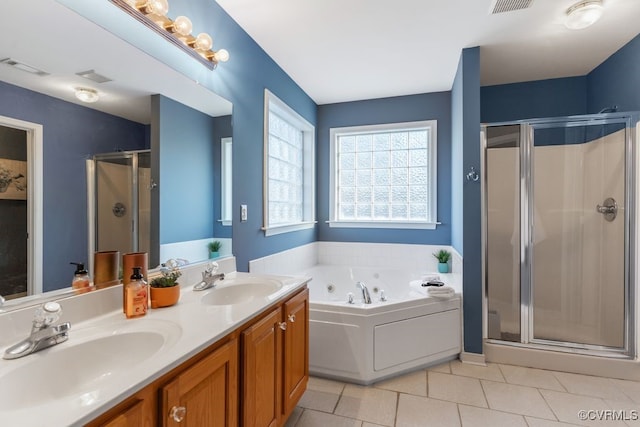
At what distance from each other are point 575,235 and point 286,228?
2457mm

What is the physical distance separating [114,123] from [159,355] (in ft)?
3.19

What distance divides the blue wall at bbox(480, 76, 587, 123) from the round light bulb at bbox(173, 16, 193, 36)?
3.03 metres

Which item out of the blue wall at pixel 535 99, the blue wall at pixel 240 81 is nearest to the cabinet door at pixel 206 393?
the blue wall at pixel 240 81

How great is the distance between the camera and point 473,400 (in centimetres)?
201

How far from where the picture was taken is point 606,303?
96.4 inches

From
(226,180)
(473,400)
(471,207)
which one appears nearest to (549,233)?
(471,207)

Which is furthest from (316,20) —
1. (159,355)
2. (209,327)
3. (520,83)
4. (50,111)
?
(520,83)

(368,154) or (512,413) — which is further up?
(368,154)

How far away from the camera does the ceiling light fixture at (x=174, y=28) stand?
1382 mm

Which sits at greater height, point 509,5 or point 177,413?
point 509,5

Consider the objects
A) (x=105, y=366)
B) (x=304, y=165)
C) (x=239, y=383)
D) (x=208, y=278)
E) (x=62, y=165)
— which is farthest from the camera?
(x=304, y=165)

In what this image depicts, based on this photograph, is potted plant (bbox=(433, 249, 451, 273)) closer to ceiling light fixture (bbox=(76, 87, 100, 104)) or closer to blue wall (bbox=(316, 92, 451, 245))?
blue wall (bbox=(316, 92, 451, 245))

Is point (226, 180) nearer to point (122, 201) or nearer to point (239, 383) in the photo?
point (122, 201)

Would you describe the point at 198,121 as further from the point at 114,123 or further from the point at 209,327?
the point at 209,327
